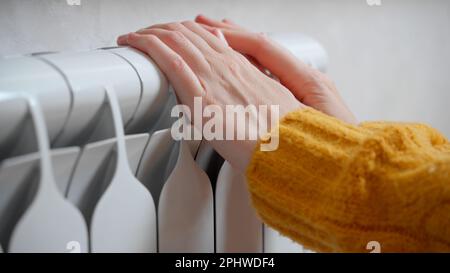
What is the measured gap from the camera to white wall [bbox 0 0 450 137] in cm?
63

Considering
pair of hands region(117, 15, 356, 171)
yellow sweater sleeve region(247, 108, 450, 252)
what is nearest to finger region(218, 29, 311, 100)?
pair of hands region(117, 15, 356, 171)

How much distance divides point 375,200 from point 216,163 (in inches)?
7.5

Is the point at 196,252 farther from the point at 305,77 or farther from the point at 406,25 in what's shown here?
the point at 406,25

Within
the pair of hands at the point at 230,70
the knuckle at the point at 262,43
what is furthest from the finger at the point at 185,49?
the knuckle at the point at 262,43

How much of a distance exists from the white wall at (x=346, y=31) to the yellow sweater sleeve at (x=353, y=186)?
0.88ft

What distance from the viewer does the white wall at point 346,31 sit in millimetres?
631

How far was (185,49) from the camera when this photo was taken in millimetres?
542

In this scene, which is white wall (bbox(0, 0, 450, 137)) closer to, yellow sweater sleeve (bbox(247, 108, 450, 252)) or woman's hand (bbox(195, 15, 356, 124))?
woman's hand (bbox(195, 15, 356, 124))

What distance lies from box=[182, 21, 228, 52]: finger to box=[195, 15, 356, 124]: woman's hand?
29 mm

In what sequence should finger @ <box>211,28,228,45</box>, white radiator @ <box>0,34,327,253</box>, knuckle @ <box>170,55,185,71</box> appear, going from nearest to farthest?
1. white radiator @ <box>0,34,327,253</box>
2. knuckle @ <box>170,55,185,71</box>
3. finger @ <box>211,28,228,45</box>

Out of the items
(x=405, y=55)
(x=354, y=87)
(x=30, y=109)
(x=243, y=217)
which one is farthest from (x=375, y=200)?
(x=405, y=55)

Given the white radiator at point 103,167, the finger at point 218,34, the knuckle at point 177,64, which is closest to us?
the white radiator at point 103,167

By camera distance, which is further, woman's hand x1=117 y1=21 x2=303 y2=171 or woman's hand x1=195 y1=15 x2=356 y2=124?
woman's hand x1=195 y1=15 x2=356 y2=124

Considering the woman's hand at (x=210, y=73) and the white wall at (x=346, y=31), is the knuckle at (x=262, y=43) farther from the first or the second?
the white wall at (x=346, y=31)
